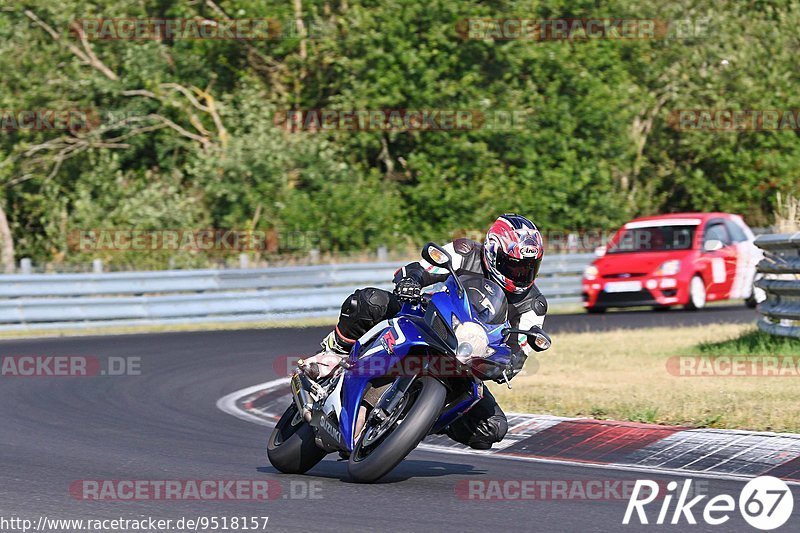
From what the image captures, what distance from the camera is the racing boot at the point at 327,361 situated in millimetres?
7934

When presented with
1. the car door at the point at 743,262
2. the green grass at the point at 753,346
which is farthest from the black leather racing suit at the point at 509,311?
the car door at the point at 743,262

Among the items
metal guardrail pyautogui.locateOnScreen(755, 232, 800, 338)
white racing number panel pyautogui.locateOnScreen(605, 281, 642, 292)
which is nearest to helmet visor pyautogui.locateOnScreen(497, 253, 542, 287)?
metal guardrail pyautogui.locateOnScreen(755, 232, 800, 338)

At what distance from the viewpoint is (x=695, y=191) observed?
33.9 meters

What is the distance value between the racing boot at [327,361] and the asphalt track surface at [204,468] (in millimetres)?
612

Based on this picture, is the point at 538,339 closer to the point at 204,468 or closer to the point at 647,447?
the point at 647,447

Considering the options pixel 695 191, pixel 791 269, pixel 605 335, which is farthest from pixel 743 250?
pixel 695 191

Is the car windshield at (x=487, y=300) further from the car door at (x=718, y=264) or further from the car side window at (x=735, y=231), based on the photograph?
the car side window at (x=735, y=231)

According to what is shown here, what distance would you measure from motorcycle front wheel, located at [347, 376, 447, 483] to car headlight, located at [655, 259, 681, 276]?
14.9 metres

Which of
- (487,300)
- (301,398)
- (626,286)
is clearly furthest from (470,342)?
(626,286)

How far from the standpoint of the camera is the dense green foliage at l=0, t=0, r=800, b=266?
91.0 ft

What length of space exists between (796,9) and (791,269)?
23374mm

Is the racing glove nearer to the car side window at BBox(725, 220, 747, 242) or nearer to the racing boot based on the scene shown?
the racing boot

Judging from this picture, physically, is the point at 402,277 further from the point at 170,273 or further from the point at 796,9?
the point at 796,9

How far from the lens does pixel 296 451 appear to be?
8047 millimetres
